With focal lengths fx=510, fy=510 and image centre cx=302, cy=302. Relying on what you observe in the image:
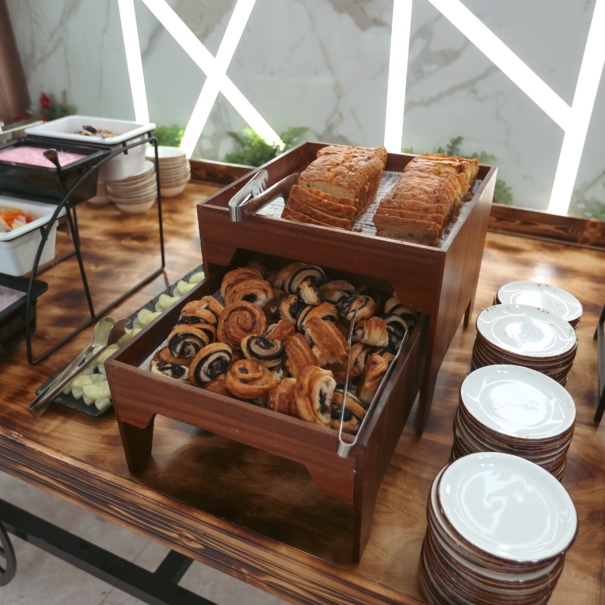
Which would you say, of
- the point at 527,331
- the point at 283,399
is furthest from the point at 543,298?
the point at 283,399

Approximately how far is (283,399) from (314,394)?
51 millimetres

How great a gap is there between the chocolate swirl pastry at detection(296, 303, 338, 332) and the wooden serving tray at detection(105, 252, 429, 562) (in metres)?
0.17

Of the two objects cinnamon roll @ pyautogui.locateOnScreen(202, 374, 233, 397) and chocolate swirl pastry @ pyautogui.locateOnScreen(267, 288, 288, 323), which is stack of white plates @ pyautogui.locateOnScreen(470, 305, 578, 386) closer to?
chocolate swirl pastry @ pyautogui.locateOnScreen(267, 288, 288, 323)

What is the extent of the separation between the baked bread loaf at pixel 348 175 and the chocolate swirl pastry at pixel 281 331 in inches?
12.8

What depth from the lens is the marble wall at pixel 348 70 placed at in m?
2.00

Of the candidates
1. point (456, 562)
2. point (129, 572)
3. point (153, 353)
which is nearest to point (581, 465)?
point (456, 562)

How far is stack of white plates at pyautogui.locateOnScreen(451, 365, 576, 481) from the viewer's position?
82 cm

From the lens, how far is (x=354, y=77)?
7.68 feet

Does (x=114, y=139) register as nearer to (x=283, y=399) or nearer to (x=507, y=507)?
(x=283, y=399)

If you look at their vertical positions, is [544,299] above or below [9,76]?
below

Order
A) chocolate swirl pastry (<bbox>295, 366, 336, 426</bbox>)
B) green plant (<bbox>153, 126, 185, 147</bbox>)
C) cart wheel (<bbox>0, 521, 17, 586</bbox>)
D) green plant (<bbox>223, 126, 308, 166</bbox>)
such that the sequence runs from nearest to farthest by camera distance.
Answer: chocolate swirl pastry (<bbox>295, 366, 336, 426</bbox>) < cart wheel (<bbox>0, 521, 17, 586</bbox>) < green plant (<bbox>223, 126, 308, 166</bbox>) < green plant (<bbox>153, 126, 185, 147</bbox>)

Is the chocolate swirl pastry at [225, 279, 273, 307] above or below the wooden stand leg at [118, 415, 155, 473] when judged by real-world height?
above

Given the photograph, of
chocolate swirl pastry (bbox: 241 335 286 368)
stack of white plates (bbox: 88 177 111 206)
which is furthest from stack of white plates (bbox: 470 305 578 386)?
stack of white plates (bbox: 88 177 111 206)

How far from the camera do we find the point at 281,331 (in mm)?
976
